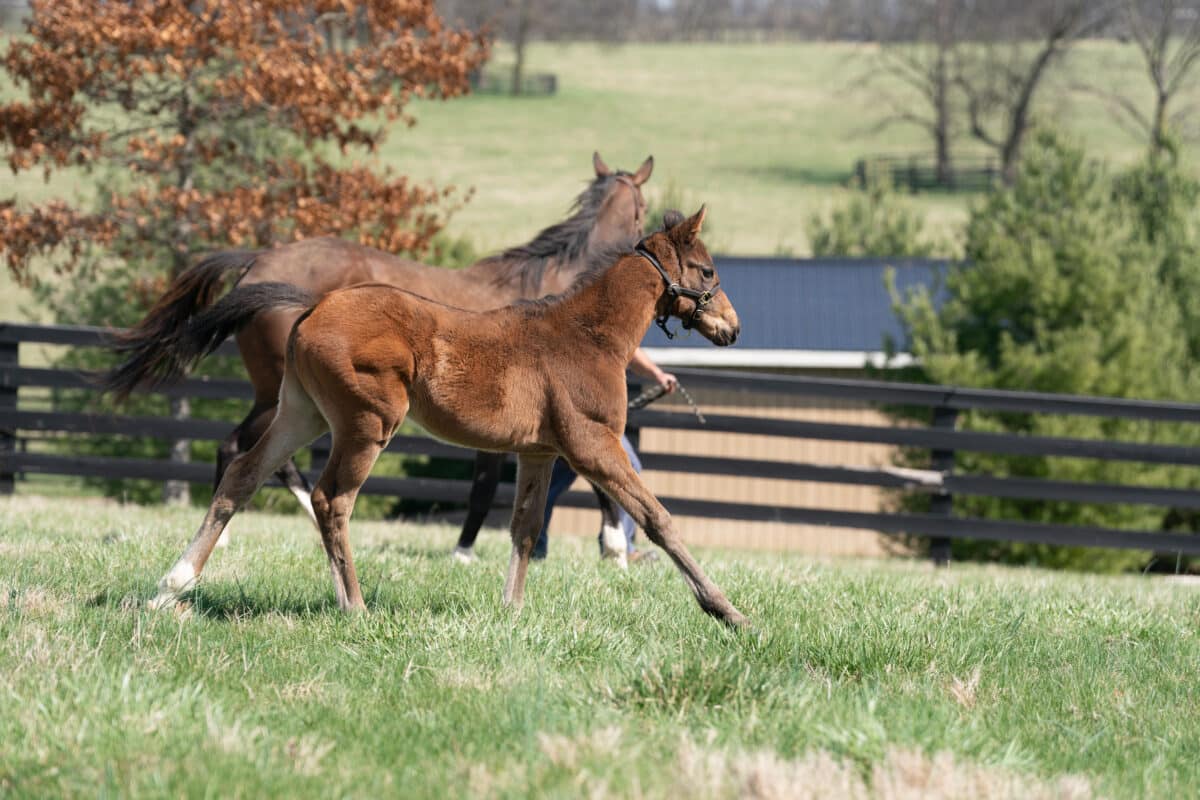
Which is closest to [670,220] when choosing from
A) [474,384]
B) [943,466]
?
[474,384]

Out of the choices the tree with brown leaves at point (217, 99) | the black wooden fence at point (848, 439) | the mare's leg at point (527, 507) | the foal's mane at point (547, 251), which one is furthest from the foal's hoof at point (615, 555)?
the tree with brown leaves at point (217, 99)

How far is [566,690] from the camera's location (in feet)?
12.5

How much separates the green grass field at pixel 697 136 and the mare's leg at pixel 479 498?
31.0 meters

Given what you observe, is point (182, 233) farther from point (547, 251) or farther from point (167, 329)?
point (167, 329)

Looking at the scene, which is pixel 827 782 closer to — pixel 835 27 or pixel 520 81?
pixel 520 81

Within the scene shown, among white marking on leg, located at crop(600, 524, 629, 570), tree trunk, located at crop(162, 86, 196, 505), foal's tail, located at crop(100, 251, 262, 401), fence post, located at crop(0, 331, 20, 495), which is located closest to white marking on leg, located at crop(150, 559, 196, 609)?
foal's tail, located at crop(100, 251, 262, 401)

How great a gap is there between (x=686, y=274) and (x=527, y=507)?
1.29 m

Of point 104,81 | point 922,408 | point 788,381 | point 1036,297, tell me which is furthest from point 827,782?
point 1036,297

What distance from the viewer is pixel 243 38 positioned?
1377 centimetres

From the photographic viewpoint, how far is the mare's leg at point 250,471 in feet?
16.9

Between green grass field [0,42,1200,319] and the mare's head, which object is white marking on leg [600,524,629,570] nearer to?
the mare's head

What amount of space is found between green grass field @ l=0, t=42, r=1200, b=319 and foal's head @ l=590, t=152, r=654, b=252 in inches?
1192

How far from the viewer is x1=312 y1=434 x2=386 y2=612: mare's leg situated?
4.97 meters

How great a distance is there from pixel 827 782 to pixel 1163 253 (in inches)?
854
